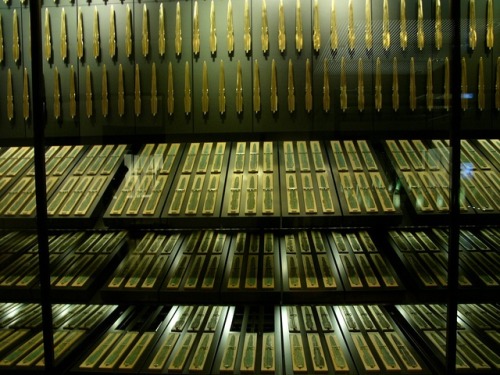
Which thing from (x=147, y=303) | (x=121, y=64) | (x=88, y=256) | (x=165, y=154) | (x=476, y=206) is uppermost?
(x=121, y=64)

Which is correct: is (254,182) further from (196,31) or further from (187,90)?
(196,31)

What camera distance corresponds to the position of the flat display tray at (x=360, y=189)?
191 cm

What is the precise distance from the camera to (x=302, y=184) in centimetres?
205

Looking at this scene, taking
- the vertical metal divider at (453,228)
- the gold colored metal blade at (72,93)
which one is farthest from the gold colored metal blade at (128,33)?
the vertical metal divider at (453,228)

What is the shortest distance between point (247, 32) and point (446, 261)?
1510mm

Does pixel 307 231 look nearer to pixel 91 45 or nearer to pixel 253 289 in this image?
pixel 253 289

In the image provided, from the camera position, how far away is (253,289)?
6.10 feet

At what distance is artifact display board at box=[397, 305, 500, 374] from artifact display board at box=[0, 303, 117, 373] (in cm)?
143

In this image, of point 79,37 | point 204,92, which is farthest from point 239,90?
point 79,37

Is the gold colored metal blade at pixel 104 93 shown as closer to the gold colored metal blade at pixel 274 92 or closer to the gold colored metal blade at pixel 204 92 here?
the gold colored metal blade at pixel 204 92

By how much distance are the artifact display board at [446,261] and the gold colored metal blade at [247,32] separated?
126cm

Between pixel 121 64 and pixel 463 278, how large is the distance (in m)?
2.00

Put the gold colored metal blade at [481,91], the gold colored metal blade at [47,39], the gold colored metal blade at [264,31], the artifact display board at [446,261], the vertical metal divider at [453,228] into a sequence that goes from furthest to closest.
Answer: the gold colored metal blade at [264,31] → the gold colored metal blade at [47,39] → the gold colored metal blade at [481,91] → the artifact display board at [446,261] → the vertical metal divider at [453,228]

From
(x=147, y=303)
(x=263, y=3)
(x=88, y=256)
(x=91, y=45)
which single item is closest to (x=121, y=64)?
(x=91, y=45)
